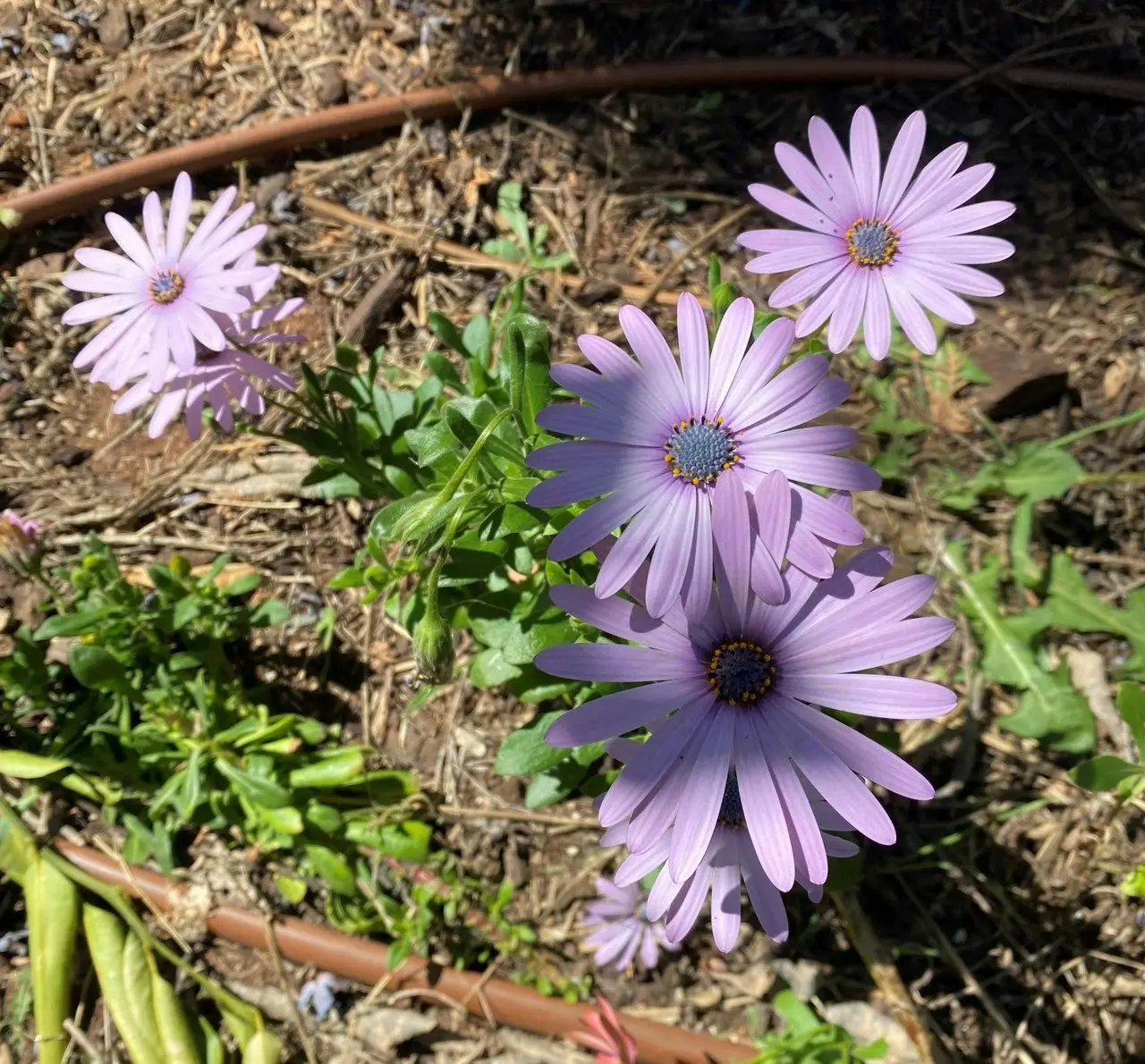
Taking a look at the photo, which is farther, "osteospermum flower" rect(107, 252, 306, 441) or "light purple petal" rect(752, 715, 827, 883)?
"osteospermum flower" rect(107, 252, 306, 441)

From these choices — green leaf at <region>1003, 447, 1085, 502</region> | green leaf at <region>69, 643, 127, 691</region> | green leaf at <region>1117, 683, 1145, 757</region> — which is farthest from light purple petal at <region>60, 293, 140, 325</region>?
green leaf at <region>1003, 447, 1085, 502</region>

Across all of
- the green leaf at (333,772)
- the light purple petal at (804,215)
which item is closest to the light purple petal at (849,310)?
the light purple petal at (804,215)

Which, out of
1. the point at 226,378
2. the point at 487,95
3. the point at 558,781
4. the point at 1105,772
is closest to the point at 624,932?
the point at 558,781

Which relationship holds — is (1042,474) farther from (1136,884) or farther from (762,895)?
(762,895)

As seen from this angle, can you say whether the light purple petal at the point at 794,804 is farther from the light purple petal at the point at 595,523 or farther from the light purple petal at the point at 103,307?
the light purple petal at the point at 103,307

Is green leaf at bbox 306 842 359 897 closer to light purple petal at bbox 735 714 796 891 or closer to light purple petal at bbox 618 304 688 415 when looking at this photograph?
light purple petal at bbox 735 714 796 891

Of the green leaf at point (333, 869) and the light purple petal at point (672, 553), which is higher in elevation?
the light purple petal at point (672, 553)
